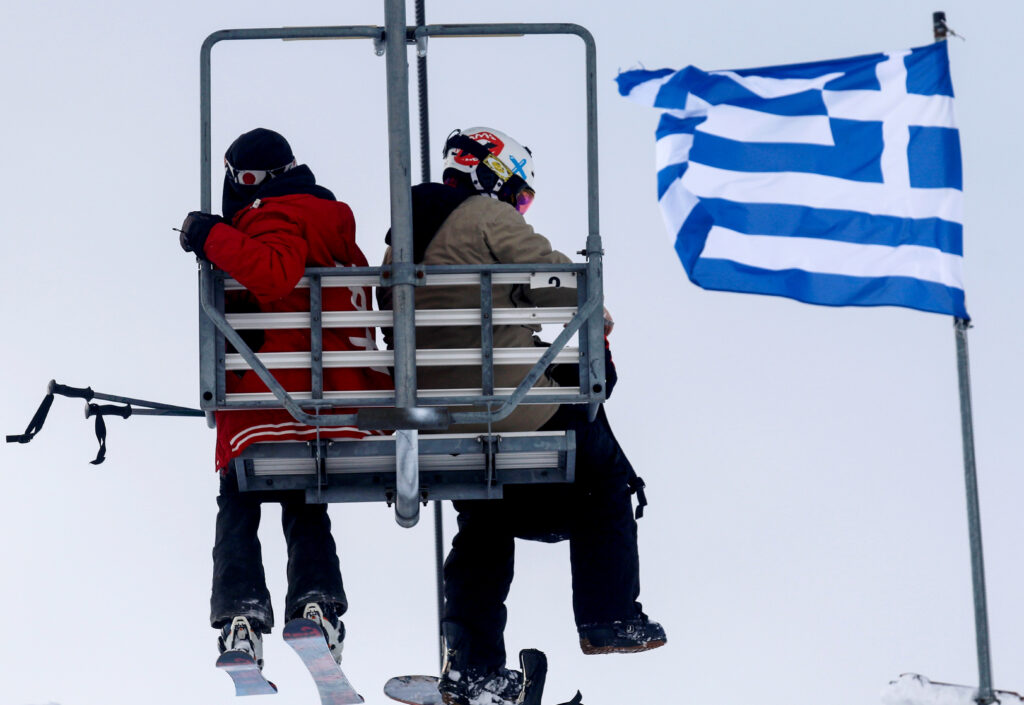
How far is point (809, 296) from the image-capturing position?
12.3m

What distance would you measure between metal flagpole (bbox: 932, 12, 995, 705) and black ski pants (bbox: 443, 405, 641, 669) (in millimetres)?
1736

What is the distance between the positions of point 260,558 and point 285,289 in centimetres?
174

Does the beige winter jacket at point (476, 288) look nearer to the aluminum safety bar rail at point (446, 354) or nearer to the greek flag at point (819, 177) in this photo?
the aluminum safety bar rail at point (446, 354)

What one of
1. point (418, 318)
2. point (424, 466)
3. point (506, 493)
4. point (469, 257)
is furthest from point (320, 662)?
point (469, 257)

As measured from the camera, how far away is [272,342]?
10539 millimetres

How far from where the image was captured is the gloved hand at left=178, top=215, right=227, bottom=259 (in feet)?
32.8

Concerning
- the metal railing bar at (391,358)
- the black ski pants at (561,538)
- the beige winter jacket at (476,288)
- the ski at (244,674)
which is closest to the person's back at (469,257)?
the beige winter jacket at (476,288)

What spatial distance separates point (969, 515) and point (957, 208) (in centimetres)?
207

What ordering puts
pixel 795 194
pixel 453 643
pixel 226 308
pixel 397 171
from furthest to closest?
pixel 795 194 → pixel 453 643 → pixel 226 308 → pixel 397 171

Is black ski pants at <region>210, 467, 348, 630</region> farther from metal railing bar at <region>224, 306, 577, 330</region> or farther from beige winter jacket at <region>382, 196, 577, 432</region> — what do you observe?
metal railing bar at <region>224, 306, 577, 330</region>

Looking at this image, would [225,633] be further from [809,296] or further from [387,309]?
[809,296]

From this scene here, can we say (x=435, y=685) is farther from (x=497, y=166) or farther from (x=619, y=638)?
(x=497, y=166)

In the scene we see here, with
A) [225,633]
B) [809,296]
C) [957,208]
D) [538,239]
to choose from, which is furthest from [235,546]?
→ [957,208]

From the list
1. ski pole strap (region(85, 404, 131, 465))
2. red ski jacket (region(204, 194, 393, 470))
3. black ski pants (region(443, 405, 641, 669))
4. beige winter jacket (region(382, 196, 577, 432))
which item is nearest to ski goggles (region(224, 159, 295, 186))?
red ski jacket (region(204, 194, 393, 470))
